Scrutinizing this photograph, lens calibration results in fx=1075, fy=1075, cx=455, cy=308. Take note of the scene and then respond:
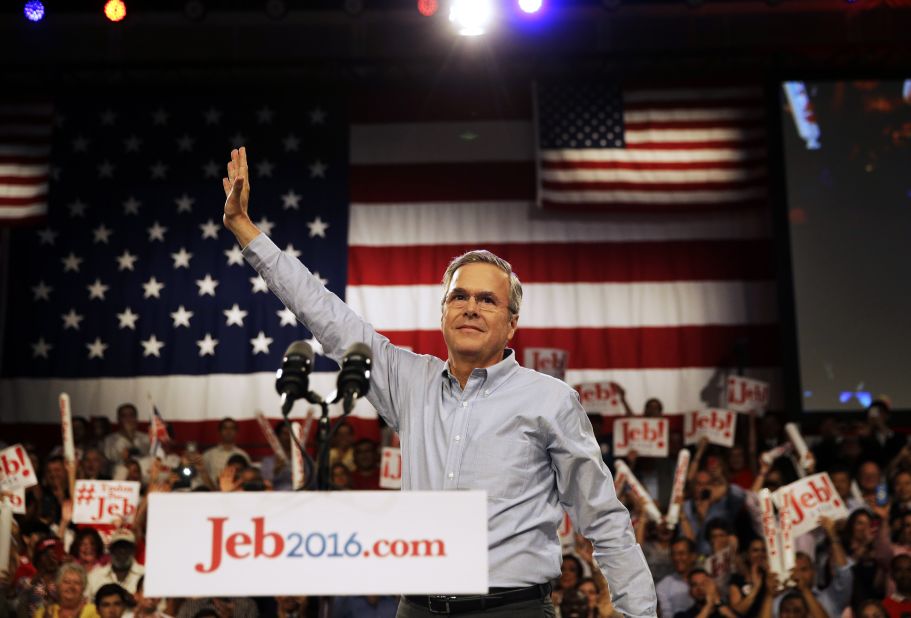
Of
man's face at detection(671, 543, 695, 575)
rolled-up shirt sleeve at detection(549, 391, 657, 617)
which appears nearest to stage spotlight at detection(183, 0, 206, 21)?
man's face at detection(671, 543, 695, 575)

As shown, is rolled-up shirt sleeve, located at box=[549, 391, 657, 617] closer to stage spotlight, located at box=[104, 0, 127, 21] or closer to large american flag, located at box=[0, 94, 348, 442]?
stage spotlight, located at box=[104, 0, 127, 21]

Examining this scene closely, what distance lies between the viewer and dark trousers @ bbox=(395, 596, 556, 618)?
1.93 m

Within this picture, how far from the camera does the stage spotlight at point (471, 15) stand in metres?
6.75

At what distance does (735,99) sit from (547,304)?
2068 mm

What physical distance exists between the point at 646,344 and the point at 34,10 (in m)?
4.88

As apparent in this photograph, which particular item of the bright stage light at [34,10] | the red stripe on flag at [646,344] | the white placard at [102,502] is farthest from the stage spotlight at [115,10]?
the white placard at [102,502]

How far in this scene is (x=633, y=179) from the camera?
7.84 metres

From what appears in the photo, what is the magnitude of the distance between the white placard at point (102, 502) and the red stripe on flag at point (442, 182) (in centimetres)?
357

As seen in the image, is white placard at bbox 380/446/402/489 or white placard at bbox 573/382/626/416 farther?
white placard at bbox 573/382/626/416

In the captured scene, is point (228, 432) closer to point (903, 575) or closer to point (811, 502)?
point (811, 502)

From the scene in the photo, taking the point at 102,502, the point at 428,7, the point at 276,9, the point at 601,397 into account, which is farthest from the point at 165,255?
the point at 601,397

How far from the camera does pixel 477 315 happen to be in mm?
2129

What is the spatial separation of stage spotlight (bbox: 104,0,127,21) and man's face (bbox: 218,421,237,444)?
278cm

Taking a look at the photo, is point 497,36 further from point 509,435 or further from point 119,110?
point 509,435
